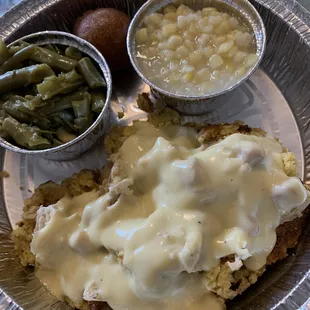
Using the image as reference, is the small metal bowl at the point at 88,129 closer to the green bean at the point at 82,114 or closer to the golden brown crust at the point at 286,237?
the green bean at the point at 82,114

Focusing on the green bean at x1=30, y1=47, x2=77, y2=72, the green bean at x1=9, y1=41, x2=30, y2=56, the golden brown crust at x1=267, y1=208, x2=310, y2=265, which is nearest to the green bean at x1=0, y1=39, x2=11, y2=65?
the green bean at x1=9, y1=41, x2=30, y2=56

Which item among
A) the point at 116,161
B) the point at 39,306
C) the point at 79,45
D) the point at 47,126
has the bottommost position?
the point at 39,306

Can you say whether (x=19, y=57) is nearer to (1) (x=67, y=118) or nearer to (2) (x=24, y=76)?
(2) (x=24, y=76)

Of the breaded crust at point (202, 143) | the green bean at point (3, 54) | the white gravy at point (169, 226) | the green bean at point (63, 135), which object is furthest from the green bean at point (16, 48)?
the white gravy at point (169, 226)

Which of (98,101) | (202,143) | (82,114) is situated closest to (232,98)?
(202,143)

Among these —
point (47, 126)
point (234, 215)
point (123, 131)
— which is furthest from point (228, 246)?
point (47, 126)

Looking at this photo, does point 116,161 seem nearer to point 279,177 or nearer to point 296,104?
point 279,177
